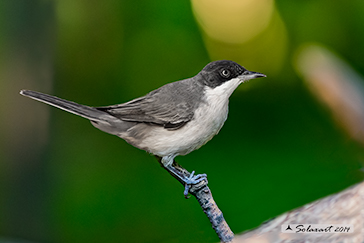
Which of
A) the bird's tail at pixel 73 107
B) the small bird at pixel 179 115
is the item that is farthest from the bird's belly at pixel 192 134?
the bird's tail at pixel 73 107

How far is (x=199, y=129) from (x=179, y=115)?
0.06 meters

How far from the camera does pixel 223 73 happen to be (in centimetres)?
96

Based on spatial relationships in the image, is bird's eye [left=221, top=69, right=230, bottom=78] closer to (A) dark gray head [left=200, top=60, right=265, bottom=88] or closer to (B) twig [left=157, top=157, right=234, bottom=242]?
(A) dark gray head [left=200, top=60, right=265, bottom=88]

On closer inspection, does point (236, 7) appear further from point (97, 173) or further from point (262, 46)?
point (97, 173)

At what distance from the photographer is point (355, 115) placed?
5.64 feet

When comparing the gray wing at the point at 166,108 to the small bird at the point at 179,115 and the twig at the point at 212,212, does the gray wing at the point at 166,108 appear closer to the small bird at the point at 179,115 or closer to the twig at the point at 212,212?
the small bird at the point at 179,115

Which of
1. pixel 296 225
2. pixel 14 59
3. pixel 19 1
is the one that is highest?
pixel 19 1

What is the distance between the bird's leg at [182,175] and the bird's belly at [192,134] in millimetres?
22

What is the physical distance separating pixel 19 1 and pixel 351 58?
4.96 ft

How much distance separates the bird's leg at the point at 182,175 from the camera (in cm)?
95

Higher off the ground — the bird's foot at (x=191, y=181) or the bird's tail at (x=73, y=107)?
the bird's tail at (x=73, y=107)

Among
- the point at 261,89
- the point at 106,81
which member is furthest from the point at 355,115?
the point at 106,81

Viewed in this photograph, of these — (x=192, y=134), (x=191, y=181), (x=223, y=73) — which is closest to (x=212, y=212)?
(x=191, y=181)

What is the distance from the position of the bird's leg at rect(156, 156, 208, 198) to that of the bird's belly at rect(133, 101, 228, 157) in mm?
22
